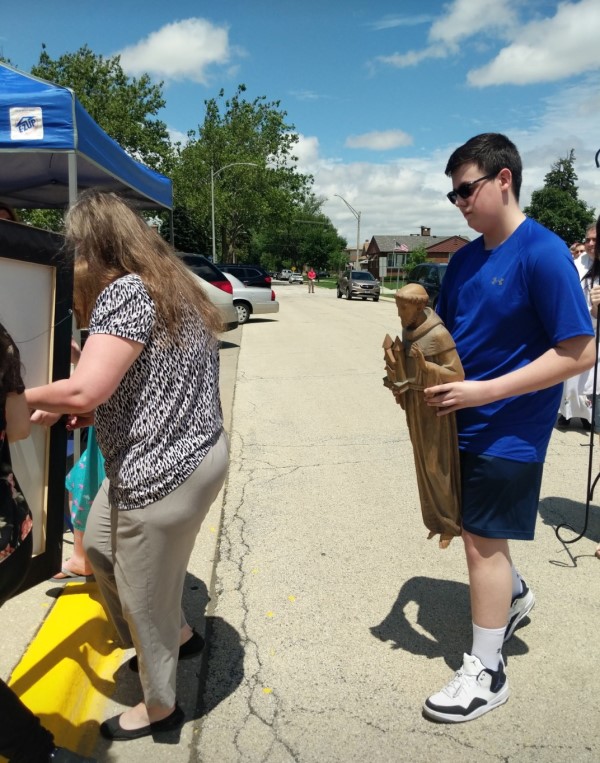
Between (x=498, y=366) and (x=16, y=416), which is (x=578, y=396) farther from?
(x=16, y=416)

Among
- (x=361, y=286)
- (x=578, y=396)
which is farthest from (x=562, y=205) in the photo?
(x=578, y=396)

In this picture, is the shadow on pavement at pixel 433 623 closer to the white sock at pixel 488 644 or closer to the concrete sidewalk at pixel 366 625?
the concrete sidewalk at pixel 366 625

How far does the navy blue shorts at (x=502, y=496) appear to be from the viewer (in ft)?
7.45

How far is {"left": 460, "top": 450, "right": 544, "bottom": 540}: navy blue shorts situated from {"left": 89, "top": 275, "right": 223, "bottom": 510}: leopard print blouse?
989mm

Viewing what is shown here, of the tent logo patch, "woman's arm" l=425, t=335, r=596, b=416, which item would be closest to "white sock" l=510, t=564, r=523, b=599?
"woman's arm" l=425, t=335, r=596, b=416

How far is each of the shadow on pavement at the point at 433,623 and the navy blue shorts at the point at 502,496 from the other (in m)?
0.74

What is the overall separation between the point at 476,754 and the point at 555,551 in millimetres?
1815

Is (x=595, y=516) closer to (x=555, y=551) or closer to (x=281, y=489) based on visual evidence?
(x=555, y=551)

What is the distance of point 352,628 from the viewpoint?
2.92 meters

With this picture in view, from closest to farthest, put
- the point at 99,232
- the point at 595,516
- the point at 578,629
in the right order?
1. the point at 99,232
2. the point at 578,629
3. the point at 595,516

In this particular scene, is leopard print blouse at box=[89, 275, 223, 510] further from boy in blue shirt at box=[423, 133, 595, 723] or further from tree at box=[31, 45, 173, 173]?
tree at box=[31, 45, 173, 173]

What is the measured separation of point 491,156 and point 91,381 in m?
1.48

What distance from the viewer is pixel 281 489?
15.8 ft

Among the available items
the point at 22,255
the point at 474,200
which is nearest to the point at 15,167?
the point at 22,255
